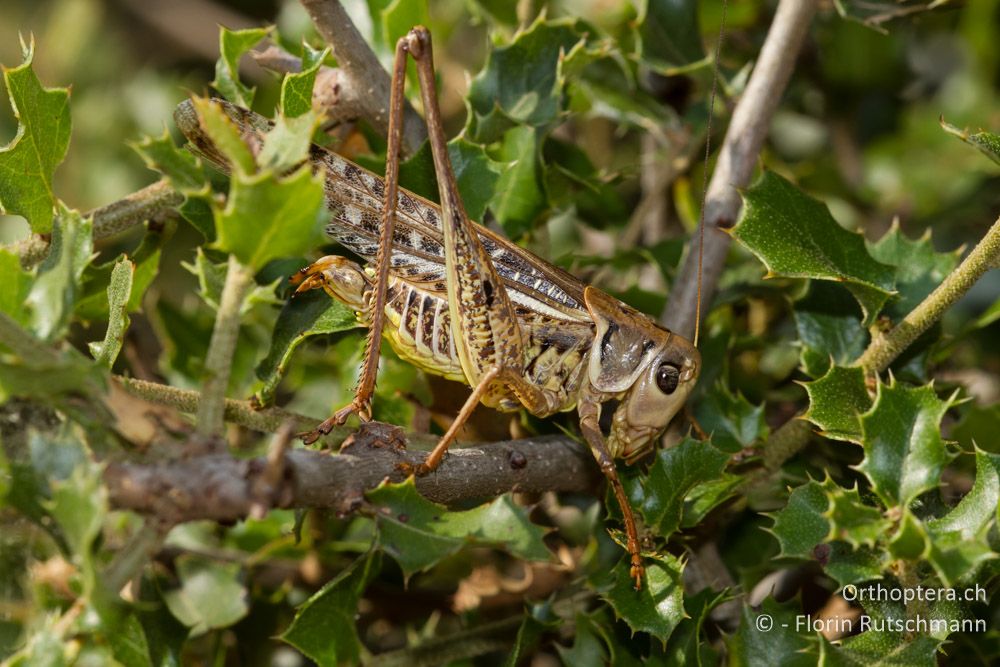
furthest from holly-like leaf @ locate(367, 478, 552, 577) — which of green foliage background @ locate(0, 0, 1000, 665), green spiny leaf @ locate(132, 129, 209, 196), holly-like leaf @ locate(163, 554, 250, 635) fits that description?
holly-like leaf @ locate(163, 554, 250, 635)

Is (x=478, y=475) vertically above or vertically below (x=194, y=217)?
below

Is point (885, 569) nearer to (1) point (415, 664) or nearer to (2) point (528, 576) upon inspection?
(2) point (528, 576)

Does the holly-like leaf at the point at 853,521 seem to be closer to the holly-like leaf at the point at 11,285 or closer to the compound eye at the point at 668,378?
the compound eye at the point at 668,378

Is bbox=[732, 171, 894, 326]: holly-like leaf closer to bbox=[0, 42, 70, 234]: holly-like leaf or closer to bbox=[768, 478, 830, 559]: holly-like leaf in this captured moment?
bbox=[768, 478, 830, 559]: holly-like leaf

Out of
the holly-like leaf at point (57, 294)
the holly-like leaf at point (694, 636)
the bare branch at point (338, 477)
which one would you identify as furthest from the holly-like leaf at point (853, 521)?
the holly-like leaf at point (57, 294)

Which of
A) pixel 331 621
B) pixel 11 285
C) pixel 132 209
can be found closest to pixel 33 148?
pixel 132 209

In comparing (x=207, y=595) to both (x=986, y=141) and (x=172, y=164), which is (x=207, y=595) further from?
(x=986, y=141)

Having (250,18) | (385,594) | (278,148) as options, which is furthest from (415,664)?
(250,18)

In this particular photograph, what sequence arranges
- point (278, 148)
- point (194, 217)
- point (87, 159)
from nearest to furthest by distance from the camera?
point (278, 148), point (194, 217), point (87, 159)
